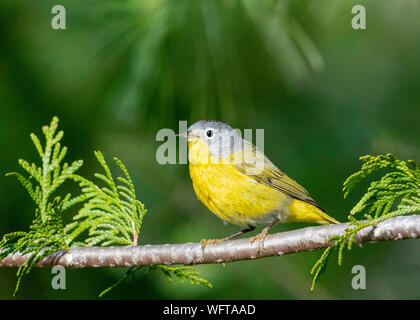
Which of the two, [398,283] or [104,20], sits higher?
[104,20]

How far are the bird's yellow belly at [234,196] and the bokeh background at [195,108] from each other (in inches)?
25.6

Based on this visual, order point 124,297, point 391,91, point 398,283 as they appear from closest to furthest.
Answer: point 124,297, point 398,283, point 391,91

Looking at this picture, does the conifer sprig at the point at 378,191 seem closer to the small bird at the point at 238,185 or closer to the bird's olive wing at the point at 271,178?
the small bird at the point at 238,185

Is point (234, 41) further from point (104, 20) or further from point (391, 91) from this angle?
point (391, 91)

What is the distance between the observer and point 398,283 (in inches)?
193

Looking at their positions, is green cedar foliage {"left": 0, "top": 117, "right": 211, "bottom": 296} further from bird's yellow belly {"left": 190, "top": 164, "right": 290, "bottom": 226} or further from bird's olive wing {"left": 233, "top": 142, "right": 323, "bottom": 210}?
bird's olive wing {"left": 233, "top": 142, "right": 323, "bottom": 210}

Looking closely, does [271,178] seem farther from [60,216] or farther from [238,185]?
[60,216]

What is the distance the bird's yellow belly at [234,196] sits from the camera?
3.51m

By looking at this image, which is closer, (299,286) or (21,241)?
(21,241)

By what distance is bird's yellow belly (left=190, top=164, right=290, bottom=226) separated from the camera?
11.5ft

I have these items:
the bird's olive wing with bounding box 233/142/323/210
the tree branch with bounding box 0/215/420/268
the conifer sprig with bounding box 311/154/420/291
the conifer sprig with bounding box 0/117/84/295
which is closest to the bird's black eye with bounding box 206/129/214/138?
the bird's olive wing with bounding box 233/142/323/210
